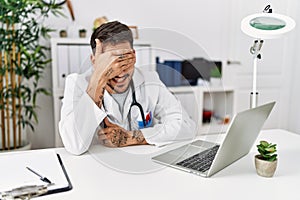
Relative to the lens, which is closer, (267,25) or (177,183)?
(177,183)

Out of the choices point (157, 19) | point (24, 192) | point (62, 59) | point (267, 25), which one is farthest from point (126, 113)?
point (157, 19)

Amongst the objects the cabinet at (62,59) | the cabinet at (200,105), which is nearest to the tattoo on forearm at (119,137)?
the cabinet at (200,105)

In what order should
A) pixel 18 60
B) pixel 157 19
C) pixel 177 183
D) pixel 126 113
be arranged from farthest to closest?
pixel 157 19
pixel 18 60
pixel 126 113
pixel 177 183

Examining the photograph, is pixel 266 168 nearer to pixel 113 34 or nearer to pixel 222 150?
pixel 222 150

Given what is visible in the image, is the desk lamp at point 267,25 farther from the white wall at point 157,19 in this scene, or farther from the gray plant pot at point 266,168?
the white wall at point 157,19

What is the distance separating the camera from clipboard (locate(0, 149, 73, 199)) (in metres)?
0.82

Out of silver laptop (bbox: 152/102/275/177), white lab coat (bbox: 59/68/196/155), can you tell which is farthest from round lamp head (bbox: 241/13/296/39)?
white lab coat (bbox: 59/68/196/155)

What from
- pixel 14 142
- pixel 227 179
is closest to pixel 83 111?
pixel 227 179

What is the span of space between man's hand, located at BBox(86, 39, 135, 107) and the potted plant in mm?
481

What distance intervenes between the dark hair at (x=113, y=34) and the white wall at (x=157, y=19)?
1.41m

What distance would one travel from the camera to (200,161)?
3.48ft

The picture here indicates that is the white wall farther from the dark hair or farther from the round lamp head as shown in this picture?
the dark hair

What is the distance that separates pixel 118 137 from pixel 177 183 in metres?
0.29

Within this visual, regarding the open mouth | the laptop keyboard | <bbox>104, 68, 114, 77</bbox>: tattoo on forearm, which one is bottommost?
the laptop keyboard
